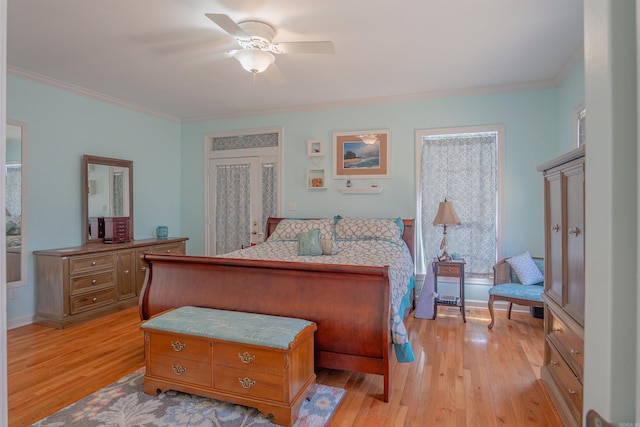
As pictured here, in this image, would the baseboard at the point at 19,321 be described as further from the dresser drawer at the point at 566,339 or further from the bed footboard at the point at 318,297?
the dresser drawer at the point at 566,339

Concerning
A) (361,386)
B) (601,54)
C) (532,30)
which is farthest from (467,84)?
(601,54)

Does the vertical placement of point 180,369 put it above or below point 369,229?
below

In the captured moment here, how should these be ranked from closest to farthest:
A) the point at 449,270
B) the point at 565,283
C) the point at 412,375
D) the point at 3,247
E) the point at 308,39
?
the point at 3,247, the point at 565,283, the point at 412,375, the point at 308,39, the point at 449,270

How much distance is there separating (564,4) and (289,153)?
11.3 feet

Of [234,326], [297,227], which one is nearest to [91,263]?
[297,227]

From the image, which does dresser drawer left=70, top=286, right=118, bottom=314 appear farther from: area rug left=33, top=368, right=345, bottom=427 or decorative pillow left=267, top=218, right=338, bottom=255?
decorative pillow left=267, top=218, right=338, bottom=255

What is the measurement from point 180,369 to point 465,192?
11.9 ft

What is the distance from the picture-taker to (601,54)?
1.32 ft

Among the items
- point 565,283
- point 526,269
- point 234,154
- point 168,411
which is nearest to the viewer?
point 565,283

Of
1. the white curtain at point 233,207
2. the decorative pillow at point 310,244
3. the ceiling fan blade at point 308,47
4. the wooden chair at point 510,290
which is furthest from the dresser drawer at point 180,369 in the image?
the white curtain at point 233,207

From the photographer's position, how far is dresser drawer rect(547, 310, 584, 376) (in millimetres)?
1730

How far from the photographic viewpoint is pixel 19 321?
359cm

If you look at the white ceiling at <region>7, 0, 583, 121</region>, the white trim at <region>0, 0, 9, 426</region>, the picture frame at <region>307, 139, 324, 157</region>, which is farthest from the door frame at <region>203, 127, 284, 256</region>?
the white trim at <region>0, 0, 9, 426</region>

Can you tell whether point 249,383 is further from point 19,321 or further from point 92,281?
point 19,321
